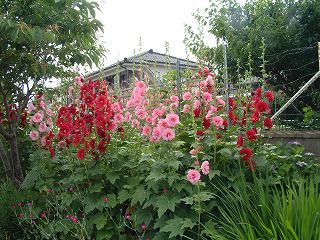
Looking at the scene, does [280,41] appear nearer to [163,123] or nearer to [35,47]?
[35,47]

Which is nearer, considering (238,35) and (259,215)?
(259,215)

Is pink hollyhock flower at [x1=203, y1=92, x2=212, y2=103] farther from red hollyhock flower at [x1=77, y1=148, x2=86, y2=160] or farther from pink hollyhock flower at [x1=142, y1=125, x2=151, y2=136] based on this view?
red hollyhock flower at [x1=77, y1=148, x2=86, y2=160]

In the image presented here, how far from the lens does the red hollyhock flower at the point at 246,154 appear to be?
321 cm

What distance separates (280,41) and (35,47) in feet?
24.3

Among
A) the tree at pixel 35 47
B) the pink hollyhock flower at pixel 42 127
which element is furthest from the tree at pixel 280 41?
the pink hollyhock flower at pixel 42 127

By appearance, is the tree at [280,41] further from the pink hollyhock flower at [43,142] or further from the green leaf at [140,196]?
the green leaf at [140,196]

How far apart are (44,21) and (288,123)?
5.70 metres

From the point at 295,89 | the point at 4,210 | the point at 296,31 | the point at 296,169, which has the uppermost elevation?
the point at 296,31

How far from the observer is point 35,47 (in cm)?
498

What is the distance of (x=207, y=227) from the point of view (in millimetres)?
3051

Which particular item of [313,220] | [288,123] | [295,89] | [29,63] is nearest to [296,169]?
[313,220]

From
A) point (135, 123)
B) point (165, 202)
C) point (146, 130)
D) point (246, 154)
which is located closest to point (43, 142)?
point (135, 123)

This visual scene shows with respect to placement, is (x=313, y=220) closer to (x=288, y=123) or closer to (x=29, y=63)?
(x=29, y=63)

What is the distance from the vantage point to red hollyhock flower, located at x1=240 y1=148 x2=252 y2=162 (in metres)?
3.21
